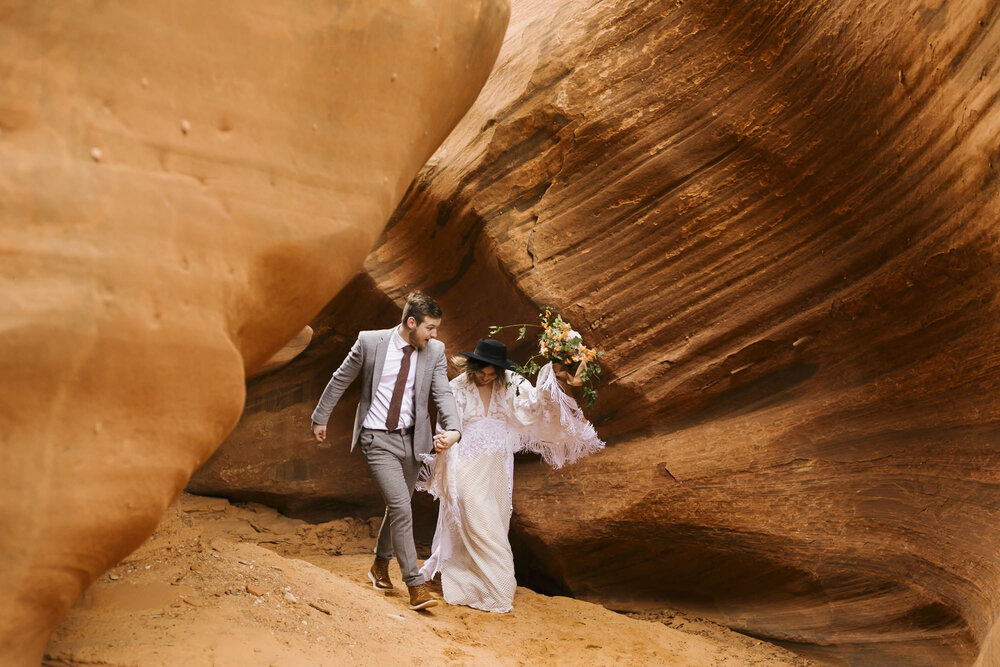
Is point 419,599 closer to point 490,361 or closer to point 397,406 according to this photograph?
point 397,406

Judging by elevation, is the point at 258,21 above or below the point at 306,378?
below

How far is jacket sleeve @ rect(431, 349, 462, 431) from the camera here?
5.52m

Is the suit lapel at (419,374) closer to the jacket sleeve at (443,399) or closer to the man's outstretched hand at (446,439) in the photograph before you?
the jacket sleeve at (443,399)

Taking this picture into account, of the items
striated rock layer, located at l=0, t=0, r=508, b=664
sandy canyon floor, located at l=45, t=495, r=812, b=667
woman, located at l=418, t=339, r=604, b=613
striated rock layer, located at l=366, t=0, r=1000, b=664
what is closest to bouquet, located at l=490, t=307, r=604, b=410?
woman, located at l=418, t=339, r=604, b=613

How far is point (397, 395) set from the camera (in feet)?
17.9

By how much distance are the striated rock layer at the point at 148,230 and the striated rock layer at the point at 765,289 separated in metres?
2.93

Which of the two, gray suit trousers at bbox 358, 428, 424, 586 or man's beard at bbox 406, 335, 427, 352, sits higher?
man's beard at bbox 406, 335, 427, 352

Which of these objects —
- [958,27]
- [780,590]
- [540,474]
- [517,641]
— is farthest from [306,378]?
[958,27]

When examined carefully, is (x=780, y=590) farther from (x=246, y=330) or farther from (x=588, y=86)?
(x=246, y=330)

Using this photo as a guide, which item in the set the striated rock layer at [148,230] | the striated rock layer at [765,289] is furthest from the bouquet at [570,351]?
the striated rock layer at [148,230]

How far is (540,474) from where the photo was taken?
269 inches

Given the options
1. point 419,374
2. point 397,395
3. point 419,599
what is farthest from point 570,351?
point 419,599

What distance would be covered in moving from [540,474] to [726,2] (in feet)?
12.2

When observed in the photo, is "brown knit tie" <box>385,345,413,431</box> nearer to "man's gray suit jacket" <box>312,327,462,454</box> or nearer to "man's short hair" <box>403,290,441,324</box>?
"man's gray suit jacket" <box>312,327,462,454</box>
